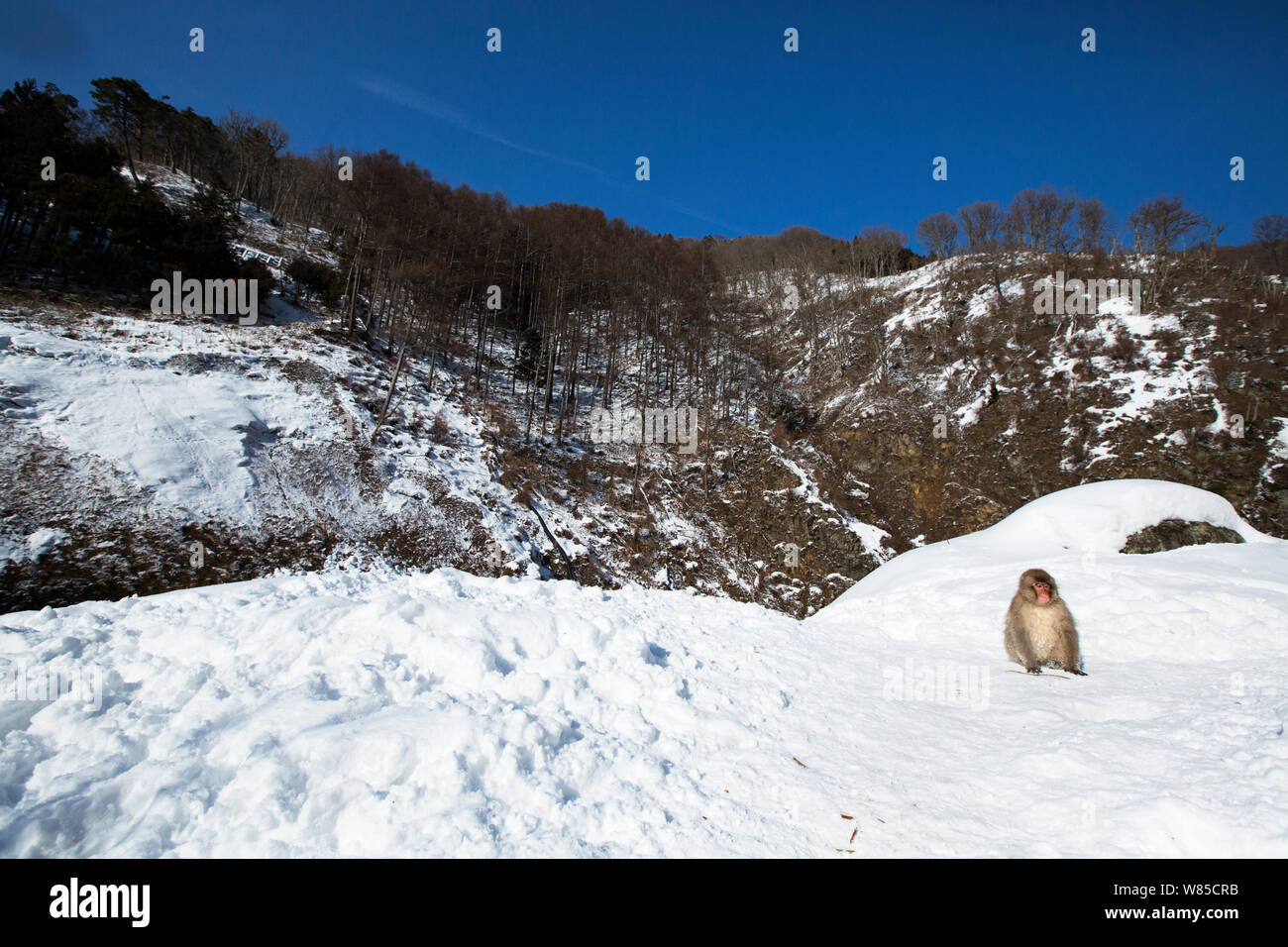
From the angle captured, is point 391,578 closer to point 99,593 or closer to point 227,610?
point 227,610

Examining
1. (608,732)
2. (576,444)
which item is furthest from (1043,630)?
(576,444)

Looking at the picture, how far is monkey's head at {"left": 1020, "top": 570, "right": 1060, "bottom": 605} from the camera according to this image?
17.1 feet

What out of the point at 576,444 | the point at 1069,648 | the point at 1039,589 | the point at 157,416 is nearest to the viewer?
the point at 1069,648

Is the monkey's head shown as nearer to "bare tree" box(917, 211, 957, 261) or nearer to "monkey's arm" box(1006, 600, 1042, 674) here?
"monkey's arm" box(1006, 600, 1042, 674)

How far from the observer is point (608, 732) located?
12.1 feet

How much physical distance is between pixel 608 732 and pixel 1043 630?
473 centimetres

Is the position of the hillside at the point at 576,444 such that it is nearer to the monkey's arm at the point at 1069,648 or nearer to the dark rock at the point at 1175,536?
the dark rock at the point at 1175,536

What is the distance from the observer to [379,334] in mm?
30281

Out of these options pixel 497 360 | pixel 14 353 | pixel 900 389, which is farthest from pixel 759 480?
pixel 14 353

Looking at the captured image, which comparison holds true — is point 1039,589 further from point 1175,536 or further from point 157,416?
point 157,416

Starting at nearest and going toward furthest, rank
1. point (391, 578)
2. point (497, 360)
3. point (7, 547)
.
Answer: point (391, 578) → point (7, 547) → point (497, 360)

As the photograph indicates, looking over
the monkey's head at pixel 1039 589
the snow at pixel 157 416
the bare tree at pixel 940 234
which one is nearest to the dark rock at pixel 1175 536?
the monkey's head at pixel 1039 589

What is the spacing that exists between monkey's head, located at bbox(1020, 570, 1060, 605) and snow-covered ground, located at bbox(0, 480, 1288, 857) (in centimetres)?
79
